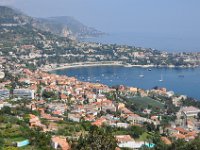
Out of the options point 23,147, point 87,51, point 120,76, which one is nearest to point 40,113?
point 23,147

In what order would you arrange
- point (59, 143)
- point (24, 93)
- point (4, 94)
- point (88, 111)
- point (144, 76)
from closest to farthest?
point (59, 143) → point (88, 111) → point (4, 94) → point (24, 93) → point (144, 76)

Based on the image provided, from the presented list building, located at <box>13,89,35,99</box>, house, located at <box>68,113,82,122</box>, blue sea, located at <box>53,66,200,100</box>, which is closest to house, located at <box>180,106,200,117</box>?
house, located at <box>68,113,82,122</box>

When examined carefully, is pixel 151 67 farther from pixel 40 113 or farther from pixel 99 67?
pixel 40 113

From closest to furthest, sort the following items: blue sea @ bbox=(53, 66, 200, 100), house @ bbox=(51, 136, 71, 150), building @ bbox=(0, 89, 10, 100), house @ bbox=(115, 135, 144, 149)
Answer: house @ bbox=(51, 136, 71, 150)
house @ bbox=(115, 135, 144, 149)
building @ bbox=(0, 89, 10, 100)
blue sea @ bbox=(53, 66, 200, 100)

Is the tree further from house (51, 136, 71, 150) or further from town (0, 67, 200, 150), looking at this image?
house (51, 136, 71, 150)

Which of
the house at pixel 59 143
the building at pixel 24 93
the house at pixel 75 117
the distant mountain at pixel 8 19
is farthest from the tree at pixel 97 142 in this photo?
the distant mountain at pixel 8 19

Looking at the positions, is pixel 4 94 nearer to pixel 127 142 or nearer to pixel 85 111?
pixel 85 111

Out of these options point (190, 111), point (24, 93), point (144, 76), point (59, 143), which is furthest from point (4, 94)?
point (144, 76)

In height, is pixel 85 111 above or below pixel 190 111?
above
